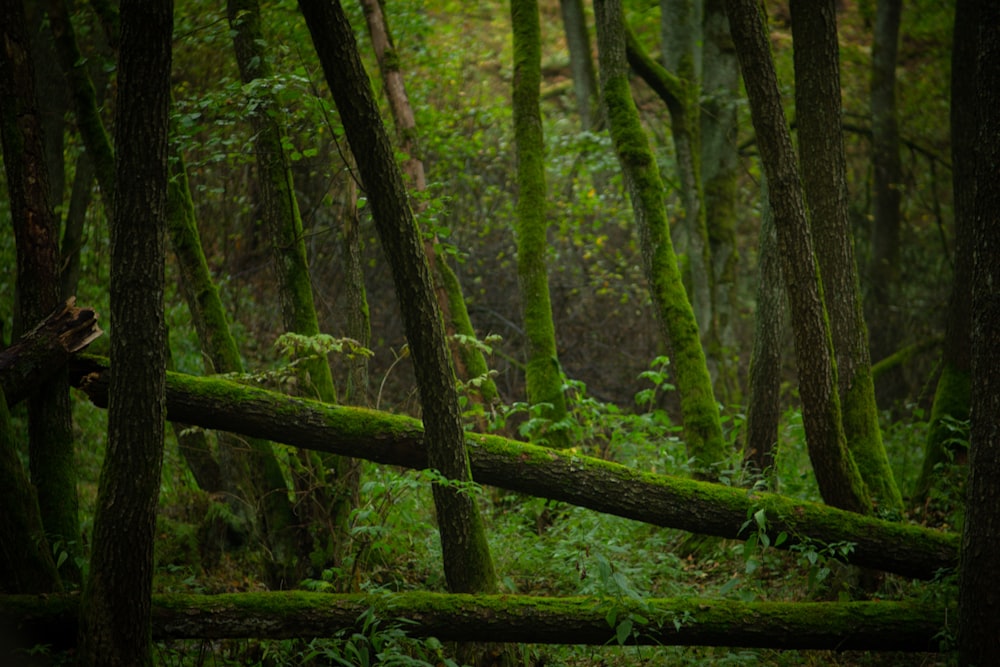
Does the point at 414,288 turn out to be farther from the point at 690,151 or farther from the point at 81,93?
the point at 690,151

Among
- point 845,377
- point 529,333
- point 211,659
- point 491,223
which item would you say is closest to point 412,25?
point 491,223

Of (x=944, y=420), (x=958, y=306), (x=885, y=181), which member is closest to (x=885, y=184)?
(x=885, y=181)

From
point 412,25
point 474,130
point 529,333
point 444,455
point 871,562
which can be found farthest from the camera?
point 474,130

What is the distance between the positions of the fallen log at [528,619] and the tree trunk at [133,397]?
0.36 metres

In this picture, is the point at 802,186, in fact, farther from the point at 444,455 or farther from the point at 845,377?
the point at 444,455

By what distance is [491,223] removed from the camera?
14.1 m

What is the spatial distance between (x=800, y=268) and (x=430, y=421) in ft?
9.23

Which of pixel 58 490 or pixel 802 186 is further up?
pixel 802 186

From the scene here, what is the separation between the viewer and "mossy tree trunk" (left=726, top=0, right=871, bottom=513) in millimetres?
5770

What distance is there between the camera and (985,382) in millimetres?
4379

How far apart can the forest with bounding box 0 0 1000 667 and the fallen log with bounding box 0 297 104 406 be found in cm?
2

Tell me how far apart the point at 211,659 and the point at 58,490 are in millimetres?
1400

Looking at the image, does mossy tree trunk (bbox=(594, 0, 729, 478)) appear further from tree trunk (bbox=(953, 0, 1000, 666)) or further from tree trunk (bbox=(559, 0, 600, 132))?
tree trunk (bbox=(559, 0, 600, 132))

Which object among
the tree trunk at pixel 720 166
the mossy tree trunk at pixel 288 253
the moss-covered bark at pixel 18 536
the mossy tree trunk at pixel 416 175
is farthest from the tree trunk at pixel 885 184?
the moss-covered bark at pixel 18 536
